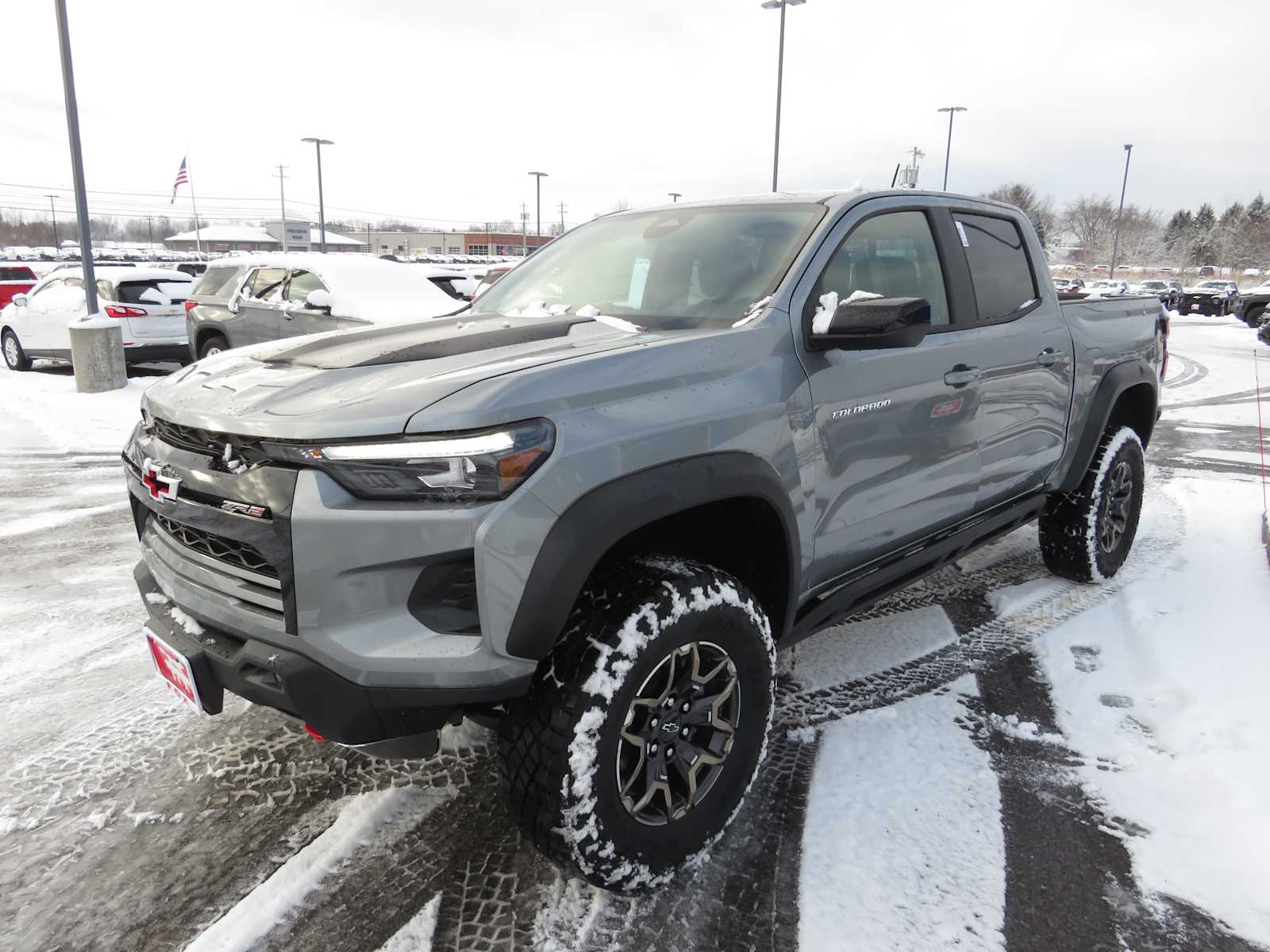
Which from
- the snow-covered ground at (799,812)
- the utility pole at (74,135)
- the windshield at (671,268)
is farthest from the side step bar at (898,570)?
the utility pole at (74,135)

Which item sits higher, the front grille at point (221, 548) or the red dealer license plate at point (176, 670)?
the front grille at point (221, 548)

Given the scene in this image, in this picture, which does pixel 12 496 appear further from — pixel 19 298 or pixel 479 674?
pixel 19 298

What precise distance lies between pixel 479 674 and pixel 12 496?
5.81 meters

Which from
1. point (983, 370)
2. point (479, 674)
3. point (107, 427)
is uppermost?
point (983, 370)

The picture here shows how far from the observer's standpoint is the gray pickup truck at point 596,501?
1836 mm

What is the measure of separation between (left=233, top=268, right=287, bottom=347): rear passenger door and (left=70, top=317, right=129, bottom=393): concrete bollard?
5.13 feet

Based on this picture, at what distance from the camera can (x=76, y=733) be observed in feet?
9.66

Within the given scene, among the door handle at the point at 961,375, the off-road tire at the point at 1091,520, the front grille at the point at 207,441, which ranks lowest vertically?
the off-road tire at the point at 1091,520


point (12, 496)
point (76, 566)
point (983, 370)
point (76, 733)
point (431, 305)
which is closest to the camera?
point (76, 733)

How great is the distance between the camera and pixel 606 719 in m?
1.97

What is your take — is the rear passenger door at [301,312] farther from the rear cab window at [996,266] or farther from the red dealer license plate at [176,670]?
the red dealer license plate at [176,670]

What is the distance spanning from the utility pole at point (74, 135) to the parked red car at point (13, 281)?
11.2 meters

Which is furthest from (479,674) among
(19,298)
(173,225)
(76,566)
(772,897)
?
(173,225)

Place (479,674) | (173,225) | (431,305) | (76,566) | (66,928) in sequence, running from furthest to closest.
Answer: (173,225) → (431,305) → (76,566) → (66,928) → (479,674)
